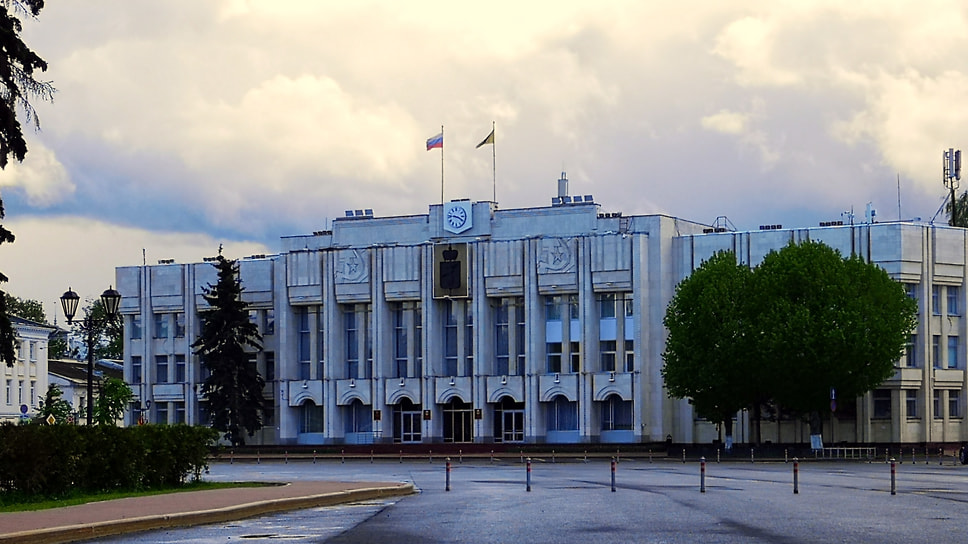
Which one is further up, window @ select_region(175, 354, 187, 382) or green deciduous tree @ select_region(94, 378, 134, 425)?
window @ select_region(175, 354, 187, 382)

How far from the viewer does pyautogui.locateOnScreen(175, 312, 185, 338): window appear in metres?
111

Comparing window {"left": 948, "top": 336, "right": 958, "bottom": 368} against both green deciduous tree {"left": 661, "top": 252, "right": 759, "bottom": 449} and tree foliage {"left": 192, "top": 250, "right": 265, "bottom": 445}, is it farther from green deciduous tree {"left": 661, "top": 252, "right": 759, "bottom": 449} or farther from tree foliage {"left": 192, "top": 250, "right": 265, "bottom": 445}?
tree foliage {"left": 192, "top": 250, "right": 265, "bottom": 445}

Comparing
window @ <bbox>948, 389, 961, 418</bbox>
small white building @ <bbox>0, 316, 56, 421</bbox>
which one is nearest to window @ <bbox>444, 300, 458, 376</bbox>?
window @ <bbox>948, 389, 961, 418</bbox>

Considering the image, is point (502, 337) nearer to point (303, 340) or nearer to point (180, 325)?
point (303, 340)

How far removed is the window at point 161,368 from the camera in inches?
4390

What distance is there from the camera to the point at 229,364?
338 ft

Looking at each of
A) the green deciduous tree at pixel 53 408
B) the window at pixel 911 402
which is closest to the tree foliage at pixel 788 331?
the window at pixel 911 402

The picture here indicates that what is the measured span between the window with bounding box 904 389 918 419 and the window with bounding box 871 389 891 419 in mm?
963

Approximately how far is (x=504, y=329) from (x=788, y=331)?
25.7m

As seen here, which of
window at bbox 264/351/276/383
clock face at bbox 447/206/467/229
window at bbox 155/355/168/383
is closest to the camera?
clock face at bbox 447/206/467/229

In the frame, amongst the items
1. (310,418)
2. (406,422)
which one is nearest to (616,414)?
(406,422)

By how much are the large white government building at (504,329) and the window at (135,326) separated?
1.46 m

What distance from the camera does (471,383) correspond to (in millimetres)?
99562

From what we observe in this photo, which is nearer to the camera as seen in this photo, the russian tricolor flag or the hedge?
the hedge
